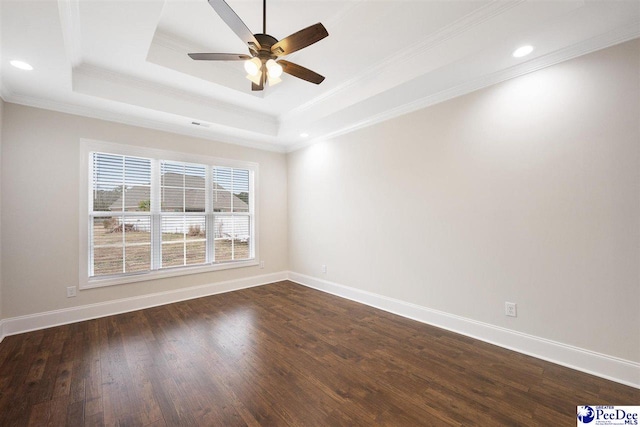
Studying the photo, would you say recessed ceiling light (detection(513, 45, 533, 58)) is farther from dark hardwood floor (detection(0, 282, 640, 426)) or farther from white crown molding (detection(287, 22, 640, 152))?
dark hardwood floor (detection(0, 282, 640, 426))

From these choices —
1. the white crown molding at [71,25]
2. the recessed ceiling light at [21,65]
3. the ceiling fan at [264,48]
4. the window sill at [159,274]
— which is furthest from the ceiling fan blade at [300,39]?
the window sill at [159,274]

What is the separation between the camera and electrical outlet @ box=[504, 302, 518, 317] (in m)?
2.59

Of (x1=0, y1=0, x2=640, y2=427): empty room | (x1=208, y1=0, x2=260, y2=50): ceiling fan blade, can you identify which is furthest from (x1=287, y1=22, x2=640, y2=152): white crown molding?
(x1=208, y1=0, x2=260, y2=50): ceiling fan blade

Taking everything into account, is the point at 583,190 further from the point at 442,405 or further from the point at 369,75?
the point at 369,75

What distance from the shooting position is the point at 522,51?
2291 millimetres

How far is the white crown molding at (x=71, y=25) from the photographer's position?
6.46ft

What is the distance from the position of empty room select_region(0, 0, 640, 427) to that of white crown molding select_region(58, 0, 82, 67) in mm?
41

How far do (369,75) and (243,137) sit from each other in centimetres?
248

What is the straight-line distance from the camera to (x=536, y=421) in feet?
5.49

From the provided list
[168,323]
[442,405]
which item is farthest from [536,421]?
[168,323]

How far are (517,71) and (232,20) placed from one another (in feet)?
8.44

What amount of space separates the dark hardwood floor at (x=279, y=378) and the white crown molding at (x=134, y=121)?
8.65 feet

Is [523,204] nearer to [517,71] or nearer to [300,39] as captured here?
[517,71]

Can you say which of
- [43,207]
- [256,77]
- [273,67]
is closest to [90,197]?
[43,207]
